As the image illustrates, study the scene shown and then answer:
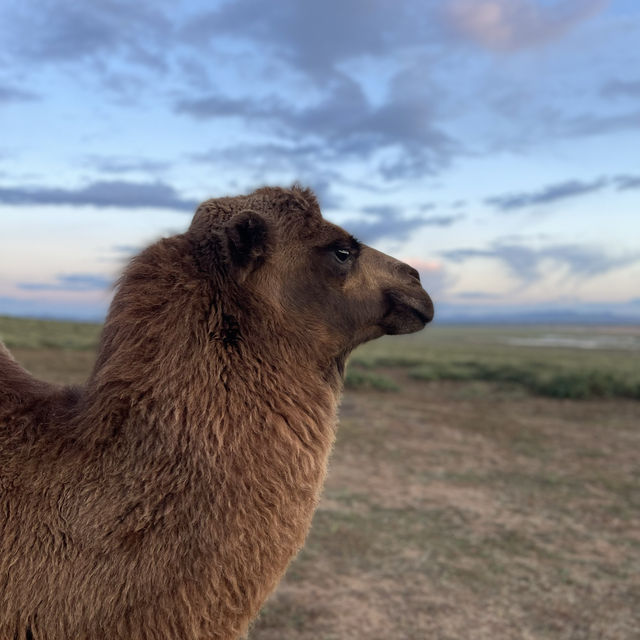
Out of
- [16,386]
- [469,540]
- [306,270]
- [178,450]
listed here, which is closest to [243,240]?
[306,270]

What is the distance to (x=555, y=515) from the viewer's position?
8852 millimetres

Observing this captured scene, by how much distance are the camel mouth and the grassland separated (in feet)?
11.9

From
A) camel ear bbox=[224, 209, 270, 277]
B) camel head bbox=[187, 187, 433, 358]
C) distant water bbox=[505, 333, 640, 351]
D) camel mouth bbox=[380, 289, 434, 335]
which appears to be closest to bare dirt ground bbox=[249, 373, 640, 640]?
A: camel mouth bbox=[380, 289, 434, 335]

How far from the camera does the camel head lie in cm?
260

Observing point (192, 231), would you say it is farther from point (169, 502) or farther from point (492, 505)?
point (492, 505)

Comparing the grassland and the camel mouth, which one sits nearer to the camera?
the camel mouth

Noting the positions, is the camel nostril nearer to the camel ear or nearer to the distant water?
the camel ear

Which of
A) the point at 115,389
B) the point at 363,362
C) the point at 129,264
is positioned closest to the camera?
the point at 115,389

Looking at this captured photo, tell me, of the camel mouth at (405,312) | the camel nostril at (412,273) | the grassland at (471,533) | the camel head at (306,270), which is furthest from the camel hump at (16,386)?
the grassland at (471,533)

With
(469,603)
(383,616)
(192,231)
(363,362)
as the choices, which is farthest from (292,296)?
(363,362)

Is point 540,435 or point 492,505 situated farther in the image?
point 540,435

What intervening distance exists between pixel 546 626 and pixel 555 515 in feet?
10.7

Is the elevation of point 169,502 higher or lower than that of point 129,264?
lower

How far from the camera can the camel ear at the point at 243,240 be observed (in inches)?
Answer: 101
